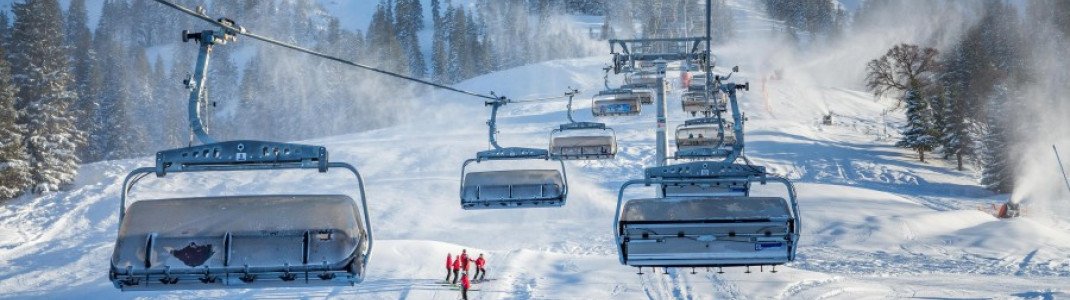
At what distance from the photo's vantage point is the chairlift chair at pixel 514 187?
1246cm

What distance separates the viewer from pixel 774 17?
12988 cm

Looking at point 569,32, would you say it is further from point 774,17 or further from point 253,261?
point 253,261

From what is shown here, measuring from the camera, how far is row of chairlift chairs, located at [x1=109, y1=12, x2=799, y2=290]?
675 centimetres

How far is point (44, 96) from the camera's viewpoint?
122 ft

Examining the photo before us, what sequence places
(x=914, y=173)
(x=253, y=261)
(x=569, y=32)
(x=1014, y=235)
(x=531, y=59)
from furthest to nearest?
1. (x=569, y=32)
2. (x=531, y=59)
3. (x=914, y=173)
4. (x=1014, y=235)
5. (x=253, y=261)

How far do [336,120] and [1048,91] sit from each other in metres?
63.3

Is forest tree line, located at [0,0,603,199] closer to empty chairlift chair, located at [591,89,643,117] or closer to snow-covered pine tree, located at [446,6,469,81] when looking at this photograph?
snow-covered pine tree, located at [446,6,469,81]

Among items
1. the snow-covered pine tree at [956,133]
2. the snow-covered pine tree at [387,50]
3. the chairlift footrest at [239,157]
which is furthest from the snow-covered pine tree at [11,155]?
the snow-covered pine tree at [387,50]

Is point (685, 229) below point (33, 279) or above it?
above

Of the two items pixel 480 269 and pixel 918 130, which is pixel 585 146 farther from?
pixel 918 130

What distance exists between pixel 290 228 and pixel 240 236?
445 millimetres

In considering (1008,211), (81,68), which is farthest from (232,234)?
(81,68)

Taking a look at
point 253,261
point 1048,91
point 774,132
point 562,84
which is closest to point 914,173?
point 774,132

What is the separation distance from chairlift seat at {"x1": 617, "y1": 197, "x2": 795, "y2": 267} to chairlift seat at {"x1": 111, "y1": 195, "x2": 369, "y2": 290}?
2.86 m
